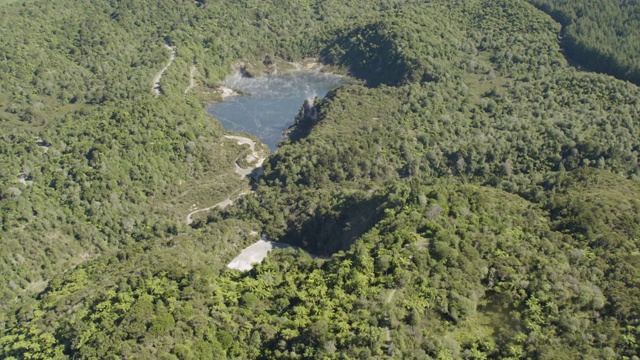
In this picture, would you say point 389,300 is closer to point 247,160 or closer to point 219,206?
point 219,206

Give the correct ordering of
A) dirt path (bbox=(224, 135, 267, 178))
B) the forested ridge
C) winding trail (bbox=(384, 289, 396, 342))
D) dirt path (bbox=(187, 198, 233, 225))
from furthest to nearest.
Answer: dirt path (bbox=(224, 135, 267, 178)), dirt path (bbox=(187, 198, 233, 225)), the forested ridge, winding trail (bbox=(384, 289, 396, 342))

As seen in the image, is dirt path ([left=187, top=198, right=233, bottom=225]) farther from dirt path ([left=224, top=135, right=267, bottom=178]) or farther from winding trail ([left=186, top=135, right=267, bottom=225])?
dirt path ([left=224, top=135, right=267, bottom=178])

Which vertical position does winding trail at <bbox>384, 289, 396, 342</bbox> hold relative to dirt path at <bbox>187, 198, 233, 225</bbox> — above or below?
above

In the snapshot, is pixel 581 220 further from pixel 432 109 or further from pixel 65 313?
pixel 65 313

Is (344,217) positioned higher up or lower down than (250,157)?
higher up

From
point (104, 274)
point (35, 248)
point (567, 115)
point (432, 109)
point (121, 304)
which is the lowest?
point (35, 248)

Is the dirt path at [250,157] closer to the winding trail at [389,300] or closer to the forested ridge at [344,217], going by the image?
the forested ridge at [344,217]

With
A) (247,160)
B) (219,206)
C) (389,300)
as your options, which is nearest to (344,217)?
(219,206)

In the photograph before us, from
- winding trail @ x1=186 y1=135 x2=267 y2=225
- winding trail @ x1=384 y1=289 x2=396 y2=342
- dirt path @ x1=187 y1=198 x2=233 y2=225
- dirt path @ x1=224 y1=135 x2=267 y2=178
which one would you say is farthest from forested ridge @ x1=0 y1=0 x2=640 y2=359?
dirt path @ x1=224 y1=135 x2=267 y2=178

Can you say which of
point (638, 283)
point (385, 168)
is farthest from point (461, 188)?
point (385, 168)
